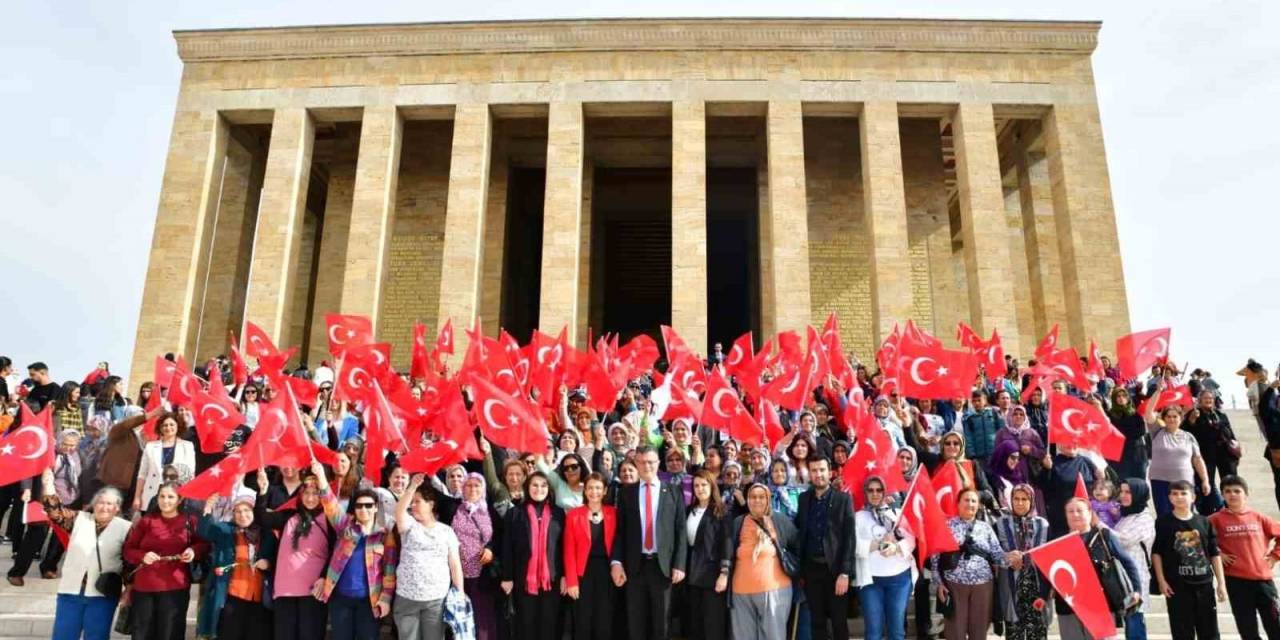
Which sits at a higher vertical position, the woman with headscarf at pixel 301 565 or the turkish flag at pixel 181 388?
the turkish flag at pixel 181 388

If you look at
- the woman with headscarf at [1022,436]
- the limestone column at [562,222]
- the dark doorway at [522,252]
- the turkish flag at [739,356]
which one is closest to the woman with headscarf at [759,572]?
the woman with headscarf at [1022,436]

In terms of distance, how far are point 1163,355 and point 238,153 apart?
24095 mm

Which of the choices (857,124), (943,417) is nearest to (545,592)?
(943,417)

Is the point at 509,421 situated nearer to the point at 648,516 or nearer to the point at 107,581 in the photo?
the point at 648,516

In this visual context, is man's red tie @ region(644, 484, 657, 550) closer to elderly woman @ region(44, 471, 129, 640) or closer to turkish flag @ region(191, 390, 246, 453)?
elderly woman @ region(44, 471, 129, 640)

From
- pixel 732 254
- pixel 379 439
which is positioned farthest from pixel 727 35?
pixel 379 439

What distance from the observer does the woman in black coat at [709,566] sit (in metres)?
6.62

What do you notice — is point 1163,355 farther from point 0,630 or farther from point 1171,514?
point 0,630

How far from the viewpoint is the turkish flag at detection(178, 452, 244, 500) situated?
664cm

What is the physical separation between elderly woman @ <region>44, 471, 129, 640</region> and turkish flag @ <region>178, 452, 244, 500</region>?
646 mm

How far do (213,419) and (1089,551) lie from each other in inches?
324

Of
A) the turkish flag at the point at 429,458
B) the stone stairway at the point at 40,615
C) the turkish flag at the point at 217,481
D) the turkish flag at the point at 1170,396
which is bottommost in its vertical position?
the stone stairway at the point at 40,615

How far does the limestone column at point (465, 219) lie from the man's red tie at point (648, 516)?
47.0ft

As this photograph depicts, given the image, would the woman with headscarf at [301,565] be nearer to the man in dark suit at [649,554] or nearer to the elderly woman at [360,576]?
the elderly woman at [360,576]
